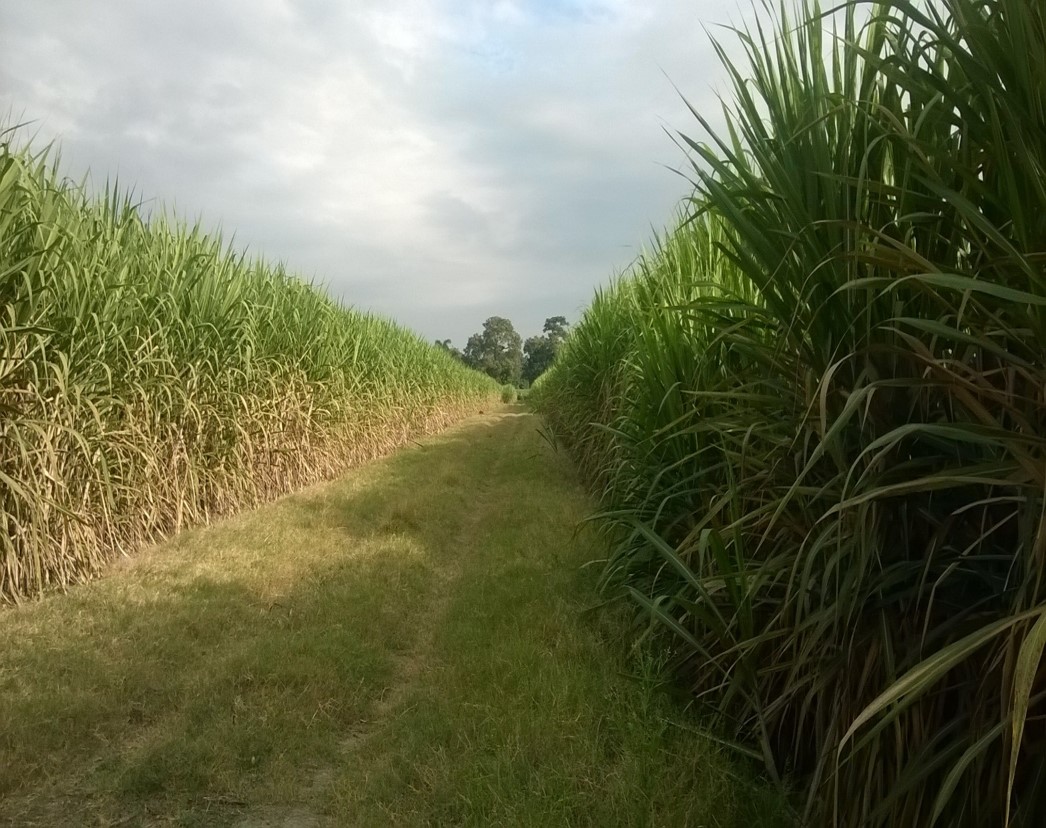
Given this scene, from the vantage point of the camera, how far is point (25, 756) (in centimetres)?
237

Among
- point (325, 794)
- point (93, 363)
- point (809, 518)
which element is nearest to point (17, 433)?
point (93, 363)

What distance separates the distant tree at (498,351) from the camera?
78.5 meters

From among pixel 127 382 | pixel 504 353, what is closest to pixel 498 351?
pixel 504 353

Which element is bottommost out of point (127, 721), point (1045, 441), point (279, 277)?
point (127, 721)

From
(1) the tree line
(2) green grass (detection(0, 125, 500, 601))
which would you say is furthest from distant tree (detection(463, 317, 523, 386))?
(2) green grass (detection(0, 125, 500, 601))

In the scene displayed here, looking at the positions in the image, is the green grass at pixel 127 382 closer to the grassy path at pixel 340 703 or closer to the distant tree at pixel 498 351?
the grassy path at pixel 340 703

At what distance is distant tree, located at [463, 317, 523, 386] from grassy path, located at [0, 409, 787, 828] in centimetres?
7276

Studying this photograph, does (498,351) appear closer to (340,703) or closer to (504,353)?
(504,353)

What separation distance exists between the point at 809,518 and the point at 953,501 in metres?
0.43

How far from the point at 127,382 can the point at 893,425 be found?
476 cm

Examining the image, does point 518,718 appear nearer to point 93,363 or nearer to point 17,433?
point 17,433

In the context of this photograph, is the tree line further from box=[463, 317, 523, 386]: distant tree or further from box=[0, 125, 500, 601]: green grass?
box=[0, 125, 500, 601]: green grass

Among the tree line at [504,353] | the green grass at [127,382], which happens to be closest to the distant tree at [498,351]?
the tree line at [504,353]

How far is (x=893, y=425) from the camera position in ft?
5.55
